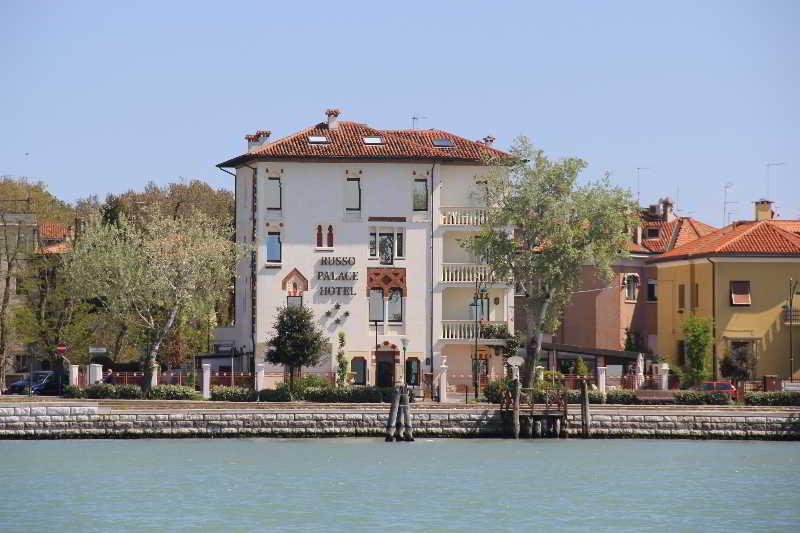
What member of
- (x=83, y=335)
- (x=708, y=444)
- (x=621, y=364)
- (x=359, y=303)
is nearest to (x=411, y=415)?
(x=708, y=444)

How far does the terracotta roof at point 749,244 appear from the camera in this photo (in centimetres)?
9612

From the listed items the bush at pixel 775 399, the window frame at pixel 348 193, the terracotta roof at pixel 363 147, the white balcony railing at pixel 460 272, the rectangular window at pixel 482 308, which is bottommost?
the bush at pixel 775 399

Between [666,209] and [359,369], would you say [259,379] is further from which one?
[666,209]

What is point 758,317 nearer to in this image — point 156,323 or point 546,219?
point 546,219

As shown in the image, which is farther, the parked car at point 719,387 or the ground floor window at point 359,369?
the ground floor window at point 359,369

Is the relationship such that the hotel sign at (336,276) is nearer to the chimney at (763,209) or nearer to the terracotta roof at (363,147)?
the terracotta roof at (363,147)

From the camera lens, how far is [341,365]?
297 feet

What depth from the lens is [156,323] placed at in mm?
91750

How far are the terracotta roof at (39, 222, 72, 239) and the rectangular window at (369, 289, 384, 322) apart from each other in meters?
26.8

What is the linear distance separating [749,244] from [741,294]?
2850 mm

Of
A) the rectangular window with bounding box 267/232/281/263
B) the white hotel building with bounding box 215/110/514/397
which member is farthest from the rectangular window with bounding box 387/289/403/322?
the rectangular window with bounding box 267/232/281/263

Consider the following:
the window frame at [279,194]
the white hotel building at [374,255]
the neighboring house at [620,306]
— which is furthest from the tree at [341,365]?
the neighboring house at [620,306]

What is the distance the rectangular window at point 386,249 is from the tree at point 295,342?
719 cm

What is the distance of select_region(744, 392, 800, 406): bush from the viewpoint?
82.5 metres
